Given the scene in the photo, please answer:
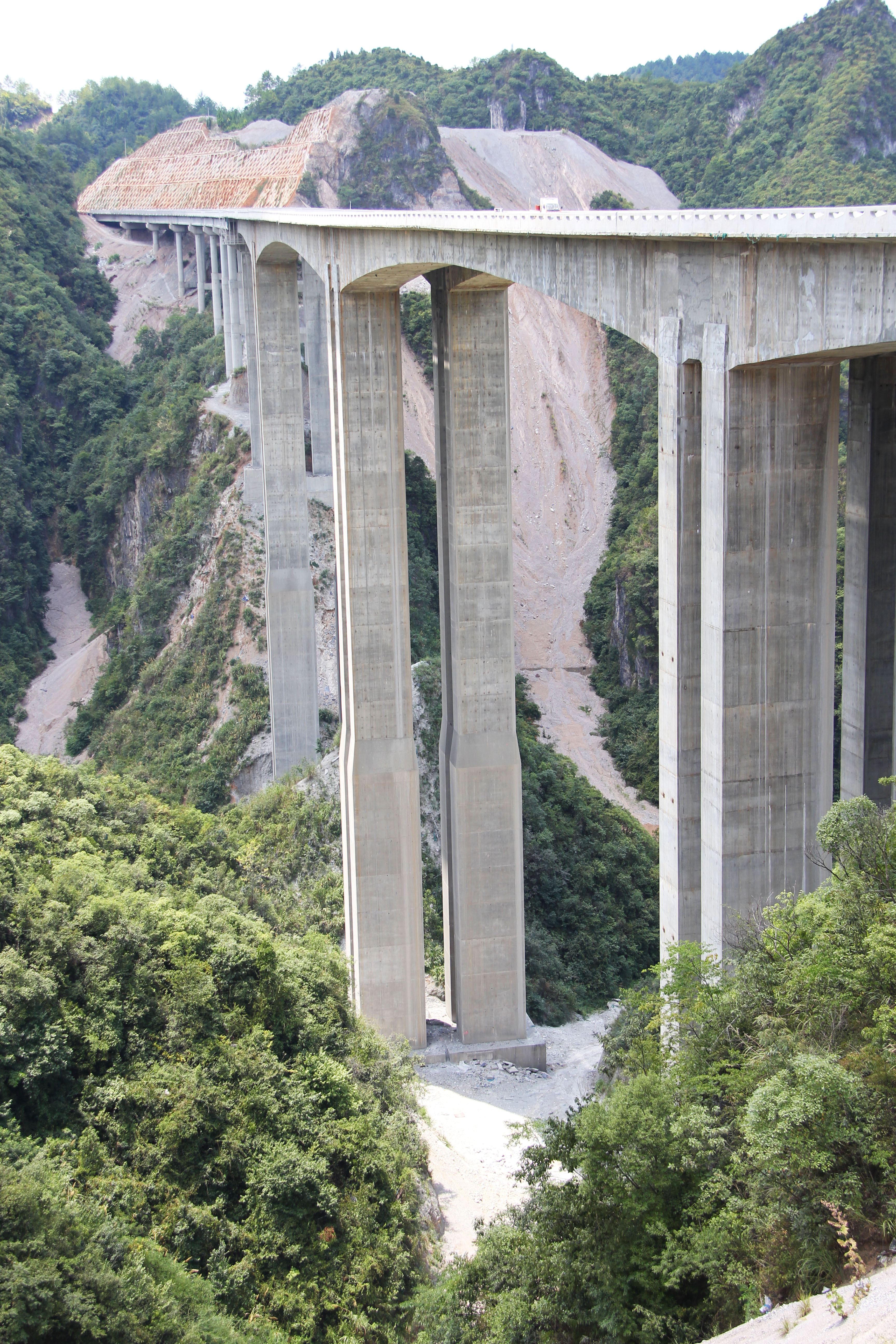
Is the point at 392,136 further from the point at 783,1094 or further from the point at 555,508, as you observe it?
the point at 783,1094

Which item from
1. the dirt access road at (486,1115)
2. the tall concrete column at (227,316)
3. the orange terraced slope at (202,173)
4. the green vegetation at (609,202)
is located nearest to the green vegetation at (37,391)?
the orange terraced slope at (202,173)

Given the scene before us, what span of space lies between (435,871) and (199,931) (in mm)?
18314

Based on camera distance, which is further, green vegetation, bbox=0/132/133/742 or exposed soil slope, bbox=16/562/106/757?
green vegetation, bbox=0/132/133/742

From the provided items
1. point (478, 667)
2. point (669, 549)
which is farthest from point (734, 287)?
point (478, 667)

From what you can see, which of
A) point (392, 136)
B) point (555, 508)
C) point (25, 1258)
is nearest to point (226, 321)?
point (555, 508)

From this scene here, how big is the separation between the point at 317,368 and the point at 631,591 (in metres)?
18.9

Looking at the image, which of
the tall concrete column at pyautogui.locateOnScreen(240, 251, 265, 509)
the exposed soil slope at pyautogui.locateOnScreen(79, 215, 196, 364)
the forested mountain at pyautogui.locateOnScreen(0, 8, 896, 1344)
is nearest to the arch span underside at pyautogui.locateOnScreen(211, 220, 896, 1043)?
the forested mountain at pyautogui.locateOnScreen(0, 8, 896, 1344)

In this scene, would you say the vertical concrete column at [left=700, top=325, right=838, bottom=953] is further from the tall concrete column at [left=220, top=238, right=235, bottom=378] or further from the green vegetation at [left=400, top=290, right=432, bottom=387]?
the green vegetation at [left=400, top=290, right=432, bottom=387]

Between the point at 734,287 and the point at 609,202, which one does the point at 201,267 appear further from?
the point at 734,287

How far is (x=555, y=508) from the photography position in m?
80.9

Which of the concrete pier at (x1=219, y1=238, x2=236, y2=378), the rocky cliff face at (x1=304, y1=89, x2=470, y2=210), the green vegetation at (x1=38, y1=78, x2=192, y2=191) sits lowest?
the concrete pier at (x1=219, y1=238, x2=236, y2=378)

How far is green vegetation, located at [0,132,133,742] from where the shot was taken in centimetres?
7388

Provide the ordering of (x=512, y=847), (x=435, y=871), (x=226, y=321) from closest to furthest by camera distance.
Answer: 1. (x=512, y=847)
2. (x=435, y=871)
3. (x=226, y=321)

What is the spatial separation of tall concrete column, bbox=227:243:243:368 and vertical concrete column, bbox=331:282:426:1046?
121 ft
